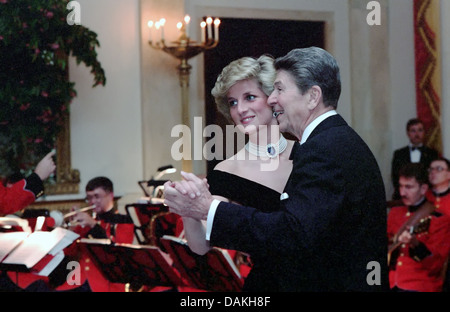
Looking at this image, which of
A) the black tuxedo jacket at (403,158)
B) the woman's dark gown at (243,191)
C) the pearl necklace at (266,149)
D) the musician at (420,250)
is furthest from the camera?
the black tuxedo jacket at (403,158)

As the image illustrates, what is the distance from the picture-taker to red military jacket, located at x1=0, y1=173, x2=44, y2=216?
408 centimetres

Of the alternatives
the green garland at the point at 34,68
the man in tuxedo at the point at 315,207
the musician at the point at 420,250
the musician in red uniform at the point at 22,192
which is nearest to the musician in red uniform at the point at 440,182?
the musician at the point at 420,250

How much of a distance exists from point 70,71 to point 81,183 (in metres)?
1.20

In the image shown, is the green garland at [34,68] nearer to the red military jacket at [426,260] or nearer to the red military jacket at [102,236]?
the red military jacket at [102,236]

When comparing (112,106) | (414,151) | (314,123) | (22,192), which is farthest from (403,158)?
(314,123)

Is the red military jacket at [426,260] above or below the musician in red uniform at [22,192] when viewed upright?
below

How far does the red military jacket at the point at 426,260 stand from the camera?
4871 mm

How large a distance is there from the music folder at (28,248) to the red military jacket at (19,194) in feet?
1.58

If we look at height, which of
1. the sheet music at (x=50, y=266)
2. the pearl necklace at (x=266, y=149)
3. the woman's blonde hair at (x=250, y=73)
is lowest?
the sheet music at (x=50, y=266)

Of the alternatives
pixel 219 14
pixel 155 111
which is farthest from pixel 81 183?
pixel 219 14

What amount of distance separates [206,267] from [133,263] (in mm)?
512

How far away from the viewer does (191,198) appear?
6.89 ft

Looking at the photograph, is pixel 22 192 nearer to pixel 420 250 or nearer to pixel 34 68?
pixel 34 68

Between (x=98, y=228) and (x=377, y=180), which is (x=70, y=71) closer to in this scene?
(x=98, y=228)
